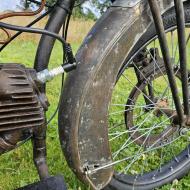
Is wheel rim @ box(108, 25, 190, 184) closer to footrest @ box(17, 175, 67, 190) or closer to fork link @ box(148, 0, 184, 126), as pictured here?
fork link @ box(148, 0, 184, 126)

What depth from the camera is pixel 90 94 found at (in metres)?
1.74

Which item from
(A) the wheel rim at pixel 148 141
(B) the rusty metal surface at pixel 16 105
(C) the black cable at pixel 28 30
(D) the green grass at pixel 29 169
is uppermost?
(C) the black cable at pixel 28 30

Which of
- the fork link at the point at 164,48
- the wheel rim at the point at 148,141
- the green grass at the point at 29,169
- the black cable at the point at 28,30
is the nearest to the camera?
the black cable at the point at 28,30

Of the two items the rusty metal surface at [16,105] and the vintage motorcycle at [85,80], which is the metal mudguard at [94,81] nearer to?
the vintage motorcycle at [85,80]

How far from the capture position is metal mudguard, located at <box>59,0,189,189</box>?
1.73 metres

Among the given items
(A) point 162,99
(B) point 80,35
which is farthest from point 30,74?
(B) point 80,35

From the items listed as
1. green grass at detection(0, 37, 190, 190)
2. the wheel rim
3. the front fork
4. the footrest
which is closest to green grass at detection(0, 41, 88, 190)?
green grass at detection(0, 37, 190, 190)

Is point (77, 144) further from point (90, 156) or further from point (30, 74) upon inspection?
point (30, 74)

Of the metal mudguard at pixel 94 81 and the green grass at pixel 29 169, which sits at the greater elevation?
the metal mudguard at pixel 94 81

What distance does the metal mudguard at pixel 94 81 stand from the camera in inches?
68.0

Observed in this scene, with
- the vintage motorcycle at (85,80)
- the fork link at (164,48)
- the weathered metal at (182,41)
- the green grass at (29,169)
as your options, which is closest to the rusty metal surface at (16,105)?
the vintage motorcycle at (85,80)

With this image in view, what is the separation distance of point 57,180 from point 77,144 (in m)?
0.15

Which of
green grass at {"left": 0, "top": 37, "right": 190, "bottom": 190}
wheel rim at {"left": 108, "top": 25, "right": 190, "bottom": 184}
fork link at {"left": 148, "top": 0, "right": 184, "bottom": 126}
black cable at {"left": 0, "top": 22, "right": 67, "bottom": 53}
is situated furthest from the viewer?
green grass at {"left": 0, "top": 37, "right": 190, "bottom": 190}

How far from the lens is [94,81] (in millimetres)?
1737
